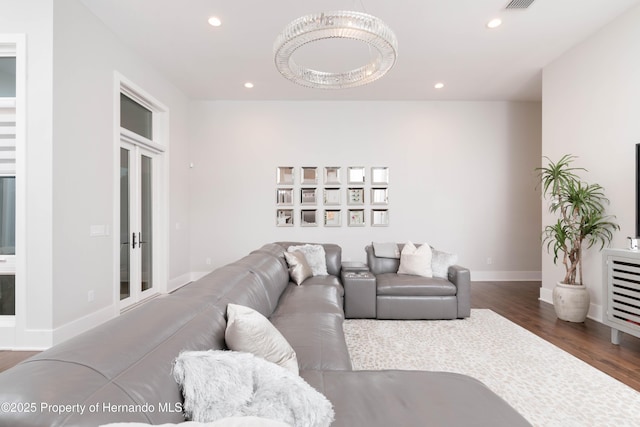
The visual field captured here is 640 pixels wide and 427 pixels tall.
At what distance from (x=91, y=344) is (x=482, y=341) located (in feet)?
10.6

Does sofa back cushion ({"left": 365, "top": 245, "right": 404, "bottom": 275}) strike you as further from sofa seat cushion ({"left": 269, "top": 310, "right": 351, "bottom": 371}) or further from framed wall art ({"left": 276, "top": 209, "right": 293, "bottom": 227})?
framed wall art ({"left": 276, "top": 209, "right": 293, "bottom": 227})

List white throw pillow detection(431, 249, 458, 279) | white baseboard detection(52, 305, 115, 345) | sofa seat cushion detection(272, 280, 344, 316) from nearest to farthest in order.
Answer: sofa seat cushion detection(272, 280, 344, 316)
white baseboard detection(52, 305, 115, 345)
white throw pillow detection(431, 249, 458, 279)

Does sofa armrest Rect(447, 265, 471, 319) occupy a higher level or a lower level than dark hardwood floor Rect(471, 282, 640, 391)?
higher

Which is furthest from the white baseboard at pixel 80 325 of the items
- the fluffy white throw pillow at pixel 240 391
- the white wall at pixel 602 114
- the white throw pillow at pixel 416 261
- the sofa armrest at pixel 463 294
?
the white wall at pixel 602 114

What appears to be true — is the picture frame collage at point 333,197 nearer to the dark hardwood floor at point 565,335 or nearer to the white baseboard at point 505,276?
the white baseboard at point 505,276

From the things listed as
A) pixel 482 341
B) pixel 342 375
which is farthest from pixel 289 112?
pixel 342 375

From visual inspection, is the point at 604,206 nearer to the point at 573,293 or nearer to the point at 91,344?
the point at 573,293

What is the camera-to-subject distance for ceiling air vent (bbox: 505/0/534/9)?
3070 mm

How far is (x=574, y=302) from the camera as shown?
3512 millimetres

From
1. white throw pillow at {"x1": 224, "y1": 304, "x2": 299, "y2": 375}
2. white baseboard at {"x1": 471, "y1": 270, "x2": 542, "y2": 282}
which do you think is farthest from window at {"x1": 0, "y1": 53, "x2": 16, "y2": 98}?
white baseboard at {"x1": 471, "y1": 270, "x2": 542, "y2": 282}

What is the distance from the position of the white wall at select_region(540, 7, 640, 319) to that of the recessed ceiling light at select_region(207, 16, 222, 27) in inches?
178

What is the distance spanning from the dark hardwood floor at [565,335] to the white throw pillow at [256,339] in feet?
8.37

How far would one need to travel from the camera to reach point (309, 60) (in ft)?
14.1

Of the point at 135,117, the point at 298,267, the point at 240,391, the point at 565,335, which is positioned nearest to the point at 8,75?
the point at 135,117
